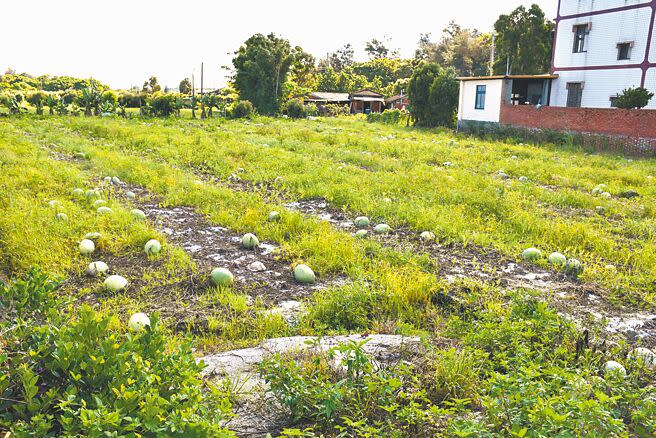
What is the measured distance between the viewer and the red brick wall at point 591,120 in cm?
1595

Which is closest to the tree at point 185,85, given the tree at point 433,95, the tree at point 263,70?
the tree at point 263,70

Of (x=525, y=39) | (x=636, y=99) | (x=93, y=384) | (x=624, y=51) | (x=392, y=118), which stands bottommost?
(x=93, y=384)

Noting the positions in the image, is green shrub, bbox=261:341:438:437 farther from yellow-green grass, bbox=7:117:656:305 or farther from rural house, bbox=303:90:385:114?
rural house, bbox=303:90:385:114

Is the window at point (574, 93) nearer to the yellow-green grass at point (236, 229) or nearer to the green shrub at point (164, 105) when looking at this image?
the green shrub at point (164, 105)

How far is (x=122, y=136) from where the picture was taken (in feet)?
51.6

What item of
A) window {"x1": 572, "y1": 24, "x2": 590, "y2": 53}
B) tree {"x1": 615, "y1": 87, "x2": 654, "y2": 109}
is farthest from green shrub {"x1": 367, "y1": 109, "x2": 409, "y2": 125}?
tree {"x1": 615, "y1": 87, "x2": 654, "y2": 109}

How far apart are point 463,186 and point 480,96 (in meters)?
16.9

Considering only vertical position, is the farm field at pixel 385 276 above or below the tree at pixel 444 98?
below

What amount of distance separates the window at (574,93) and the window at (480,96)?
16.2ft

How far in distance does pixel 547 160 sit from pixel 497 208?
7128 mm

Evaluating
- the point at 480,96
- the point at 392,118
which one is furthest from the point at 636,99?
the point at 392,118

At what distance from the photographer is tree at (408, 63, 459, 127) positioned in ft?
83.6

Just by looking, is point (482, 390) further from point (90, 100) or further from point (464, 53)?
point (464, 53)

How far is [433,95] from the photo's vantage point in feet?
84.0
